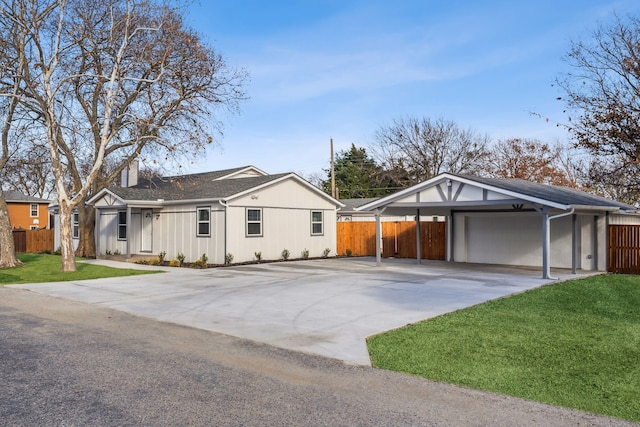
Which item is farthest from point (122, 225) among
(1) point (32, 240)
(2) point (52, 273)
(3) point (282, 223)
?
(1) point (32, 240)

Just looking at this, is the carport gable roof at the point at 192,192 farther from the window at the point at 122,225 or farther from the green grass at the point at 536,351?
the green grass at the point at 536,351

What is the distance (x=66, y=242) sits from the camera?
692 inches

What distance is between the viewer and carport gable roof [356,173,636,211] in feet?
48.9

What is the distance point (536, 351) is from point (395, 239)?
58.4 feet

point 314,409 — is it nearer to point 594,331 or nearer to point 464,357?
point 464,357

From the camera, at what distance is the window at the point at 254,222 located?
67.9 ft

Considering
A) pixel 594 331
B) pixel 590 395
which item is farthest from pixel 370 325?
pixel 590 395

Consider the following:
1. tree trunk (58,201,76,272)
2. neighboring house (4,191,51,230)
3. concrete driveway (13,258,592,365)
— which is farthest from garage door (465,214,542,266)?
neighboring house (4,191,51,230)

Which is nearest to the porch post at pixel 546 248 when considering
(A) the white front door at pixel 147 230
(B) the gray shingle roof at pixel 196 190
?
(B) the gray shingle roof at pixel 196 190

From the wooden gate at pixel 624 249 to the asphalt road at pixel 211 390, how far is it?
13.9 meters

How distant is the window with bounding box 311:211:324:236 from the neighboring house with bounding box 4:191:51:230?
31857mm

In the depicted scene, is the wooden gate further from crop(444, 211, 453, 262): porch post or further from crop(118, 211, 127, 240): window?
crop(118, 211, 127, 240): window

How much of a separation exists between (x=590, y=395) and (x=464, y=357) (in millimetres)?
1643

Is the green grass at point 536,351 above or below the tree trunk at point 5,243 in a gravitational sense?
below
